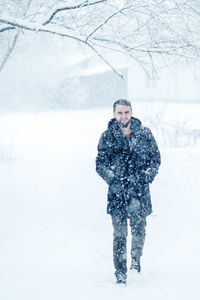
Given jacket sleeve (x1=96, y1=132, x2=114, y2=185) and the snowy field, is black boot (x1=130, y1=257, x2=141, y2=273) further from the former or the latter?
jacket sleeve (x1=96, y1=132, x2=114, y2=185)

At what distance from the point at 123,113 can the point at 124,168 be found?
544 millimetres

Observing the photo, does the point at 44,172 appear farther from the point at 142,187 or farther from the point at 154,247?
the point at 142,187

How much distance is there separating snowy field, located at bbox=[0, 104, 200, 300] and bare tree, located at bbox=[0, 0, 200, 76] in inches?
100.0

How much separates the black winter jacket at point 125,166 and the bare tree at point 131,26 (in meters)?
1.77

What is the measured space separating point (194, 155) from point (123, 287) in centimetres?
774

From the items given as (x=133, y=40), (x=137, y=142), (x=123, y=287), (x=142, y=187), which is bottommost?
(x=123, y=287)

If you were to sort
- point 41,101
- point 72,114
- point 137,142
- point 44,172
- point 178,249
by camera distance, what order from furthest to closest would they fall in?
point 41,101 < point 72,114 < point 44,172 < point 178,249 < point 137,142

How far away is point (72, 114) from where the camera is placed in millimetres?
35188

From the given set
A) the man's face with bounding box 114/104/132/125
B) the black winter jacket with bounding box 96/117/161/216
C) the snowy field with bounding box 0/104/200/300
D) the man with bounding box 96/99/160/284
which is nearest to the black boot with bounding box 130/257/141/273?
the snowy field with bounding box 0/104/200/300

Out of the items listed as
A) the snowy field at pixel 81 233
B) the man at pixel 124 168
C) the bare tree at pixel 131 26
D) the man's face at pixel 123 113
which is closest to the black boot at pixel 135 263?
the snowy field at pixel 81 233

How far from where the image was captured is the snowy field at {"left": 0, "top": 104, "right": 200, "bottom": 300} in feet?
14.4

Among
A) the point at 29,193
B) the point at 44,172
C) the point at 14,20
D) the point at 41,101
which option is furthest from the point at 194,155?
the point at 41,101

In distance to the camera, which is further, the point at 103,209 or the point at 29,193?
the point at 29,193

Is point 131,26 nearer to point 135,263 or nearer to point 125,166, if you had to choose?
point 125,166
